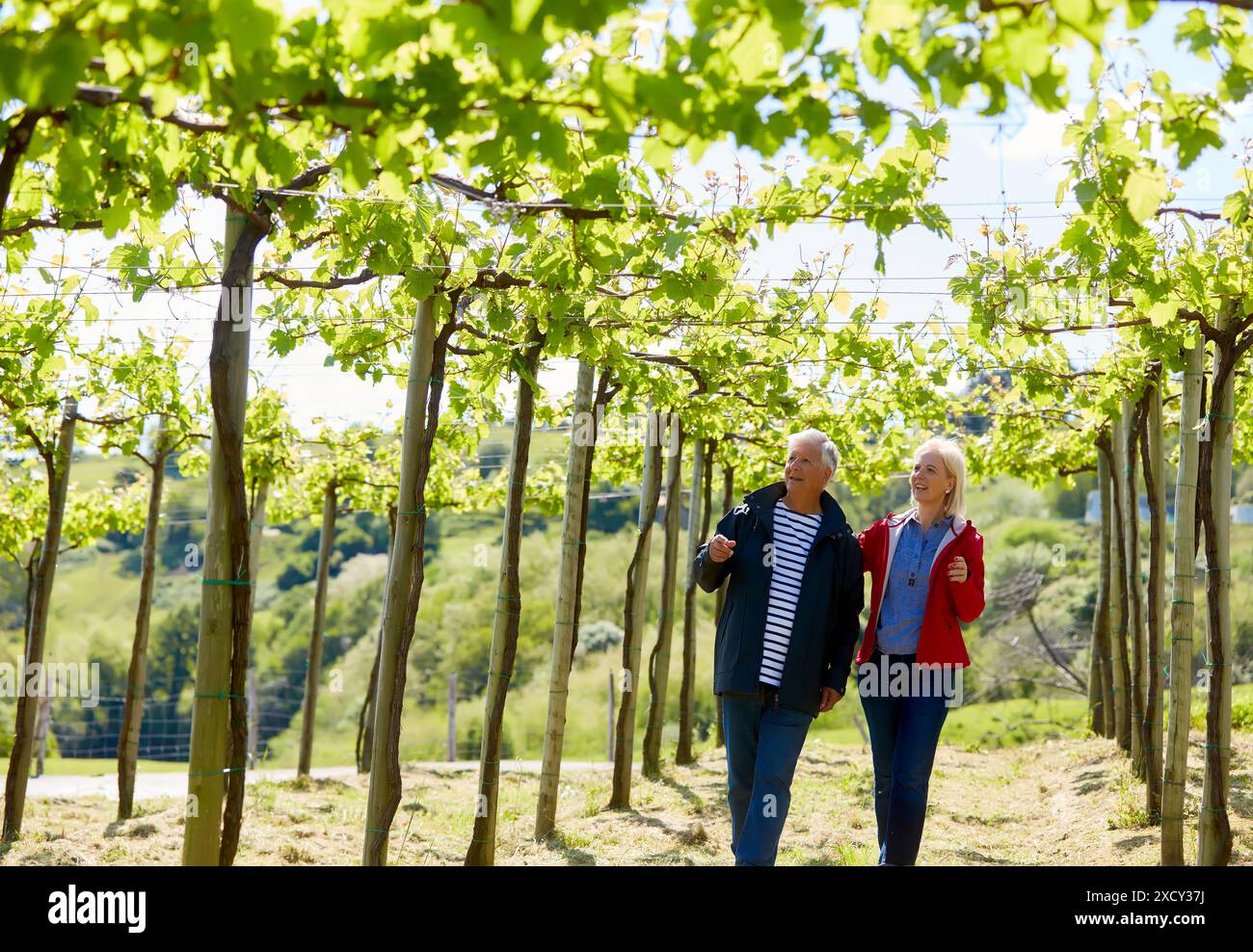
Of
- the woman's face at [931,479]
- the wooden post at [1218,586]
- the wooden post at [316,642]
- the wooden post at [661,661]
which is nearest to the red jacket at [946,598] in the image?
the woman's face at [931,479]

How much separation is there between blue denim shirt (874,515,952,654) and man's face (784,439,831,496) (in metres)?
0.35

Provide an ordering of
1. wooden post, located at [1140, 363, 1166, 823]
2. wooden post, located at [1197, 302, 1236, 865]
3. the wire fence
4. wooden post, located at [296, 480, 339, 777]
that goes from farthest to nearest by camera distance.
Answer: the wire fence → wooden post, located at [296, 480, 339, 777] → wooden post, located at [1140, 363, 1166, 823] → wooden post, located at [1197, 302, 1236, 865]

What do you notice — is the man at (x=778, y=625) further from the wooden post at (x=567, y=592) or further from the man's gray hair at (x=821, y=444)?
the wooden post at (x=567, y=592)

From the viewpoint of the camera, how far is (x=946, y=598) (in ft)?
12.5

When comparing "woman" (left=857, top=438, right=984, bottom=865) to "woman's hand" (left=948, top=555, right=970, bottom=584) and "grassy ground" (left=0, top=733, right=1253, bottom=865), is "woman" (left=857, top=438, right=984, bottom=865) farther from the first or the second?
"grassy ground" (left=0, top=733, right=1253, bottom=865)

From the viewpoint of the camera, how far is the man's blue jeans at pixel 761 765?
3.76 m

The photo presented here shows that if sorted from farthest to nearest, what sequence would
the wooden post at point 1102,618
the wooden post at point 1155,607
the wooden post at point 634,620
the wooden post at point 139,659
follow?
the wooden post at point 1102,618 → the wooden post at point 139,659 → the wooden post at point 634,620 → the wooden post at point 1155,607

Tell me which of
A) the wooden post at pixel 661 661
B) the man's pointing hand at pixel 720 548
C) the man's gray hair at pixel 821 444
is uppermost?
the man's gray hair at pixel 821 444

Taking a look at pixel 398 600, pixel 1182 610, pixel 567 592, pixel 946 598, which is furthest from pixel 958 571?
pixel 567 592

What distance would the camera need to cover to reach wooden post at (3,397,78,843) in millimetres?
6957

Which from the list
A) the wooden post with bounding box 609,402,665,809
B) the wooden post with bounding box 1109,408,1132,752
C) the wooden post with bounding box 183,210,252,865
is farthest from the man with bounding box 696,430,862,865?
the wooden post with bounding box 1109,408,1132,752

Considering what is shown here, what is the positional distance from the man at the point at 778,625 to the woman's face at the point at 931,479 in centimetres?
27
